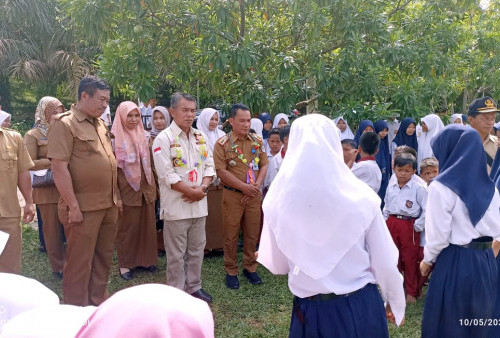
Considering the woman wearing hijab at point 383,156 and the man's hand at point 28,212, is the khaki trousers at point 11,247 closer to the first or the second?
the man's hand at point 28,212

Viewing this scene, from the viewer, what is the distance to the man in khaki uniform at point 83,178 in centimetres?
337

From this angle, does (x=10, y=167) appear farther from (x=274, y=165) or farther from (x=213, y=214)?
(x=274, y=165)

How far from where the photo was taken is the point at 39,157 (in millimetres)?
4578

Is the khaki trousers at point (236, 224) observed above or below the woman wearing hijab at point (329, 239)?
below

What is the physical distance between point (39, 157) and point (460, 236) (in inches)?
151

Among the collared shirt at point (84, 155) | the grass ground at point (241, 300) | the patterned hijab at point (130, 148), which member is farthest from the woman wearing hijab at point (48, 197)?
the collared shirt at point (84, 155)

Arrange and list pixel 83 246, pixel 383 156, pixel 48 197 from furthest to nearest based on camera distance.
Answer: pixel 383 156, pixel 48 197, pixel 83 246

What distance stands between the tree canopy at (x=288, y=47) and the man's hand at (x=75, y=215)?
2.18 metres

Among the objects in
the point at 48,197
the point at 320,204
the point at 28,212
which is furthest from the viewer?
the point at 48,197

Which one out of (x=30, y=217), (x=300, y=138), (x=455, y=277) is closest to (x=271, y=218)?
(x=300, y=138)

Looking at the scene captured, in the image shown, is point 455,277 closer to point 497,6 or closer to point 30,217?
point 30,217

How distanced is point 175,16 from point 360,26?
219 centimetres

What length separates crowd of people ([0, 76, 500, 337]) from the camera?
205 centimetres

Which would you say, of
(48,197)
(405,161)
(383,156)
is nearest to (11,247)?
(48,197)
